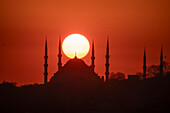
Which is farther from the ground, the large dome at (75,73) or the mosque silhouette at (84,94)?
the large dome at (75,73)

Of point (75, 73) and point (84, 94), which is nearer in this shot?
point (84, 94)

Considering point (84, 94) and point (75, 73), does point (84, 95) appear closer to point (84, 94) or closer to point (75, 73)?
→ point (84, 94)

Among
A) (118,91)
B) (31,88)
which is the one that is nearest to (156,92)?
(118,91)

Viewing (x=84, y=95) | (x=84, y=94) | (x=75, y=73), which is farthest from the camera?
(x=75, y=73)

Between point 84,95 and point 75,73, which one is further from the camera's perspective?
point 75,73

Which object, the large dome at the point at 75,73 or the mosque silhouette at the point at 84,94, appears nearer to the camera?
the mosque silhouette at the point at 84,94

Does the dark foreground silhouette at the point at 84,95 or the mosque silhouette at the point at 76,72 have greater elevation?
the mosque silhouette at the point at 76,72

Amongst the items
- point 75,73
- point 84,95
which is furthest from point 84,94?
point 75,73

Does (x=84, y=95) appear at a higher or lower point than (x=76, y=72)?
lower

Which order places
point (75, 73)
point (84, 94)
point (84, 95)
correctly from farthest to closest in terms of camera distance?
point (75, 73), point (84, 94), point (84, 95)
